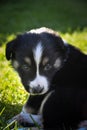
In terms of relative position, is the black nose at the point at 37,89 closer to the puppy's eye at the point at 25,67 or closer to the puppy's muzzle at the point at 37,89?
the puppy's muzzle at the point at 37,89

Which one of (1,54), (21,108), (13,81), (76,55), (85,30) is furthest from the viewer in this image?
(85,30)

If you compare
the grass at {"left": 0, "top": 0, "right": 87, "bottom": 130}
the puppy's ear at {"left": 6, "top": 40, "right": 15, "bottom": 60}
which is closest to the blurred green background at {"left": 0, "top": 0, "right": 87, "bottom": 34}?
the grass at {"left": 0, "top": 0, "right": 87, "bottom": 130}

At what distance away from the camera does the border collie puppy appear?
429cm

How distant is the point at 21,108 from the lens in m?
4.91

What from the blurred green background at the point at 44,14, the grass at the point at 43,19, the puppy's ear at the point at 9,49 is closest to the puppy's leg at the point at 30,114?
the puppy's ear at the point at 9,49

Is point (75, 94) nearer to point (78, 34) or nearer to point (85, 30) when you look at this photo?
point (78, 34)

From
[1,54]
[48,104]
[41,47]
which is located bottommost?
[1,54]

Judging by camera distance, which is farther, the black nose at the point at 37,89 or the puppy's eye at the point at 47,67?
the puppy's eye at the point at 47,67

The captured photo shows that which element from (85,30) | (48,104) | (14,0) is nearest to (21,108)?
(48,104)

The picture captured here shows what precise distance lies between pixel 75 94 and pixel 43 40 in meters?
0.57

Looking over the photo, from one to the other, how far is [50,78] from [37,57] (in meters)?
0.27

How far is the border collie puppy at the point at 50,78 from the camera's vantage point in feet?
14.1

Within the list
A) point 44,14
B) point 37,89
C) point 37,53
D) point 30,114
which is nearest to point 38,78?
point 37,89

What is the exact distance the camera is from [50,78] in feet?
14.6
